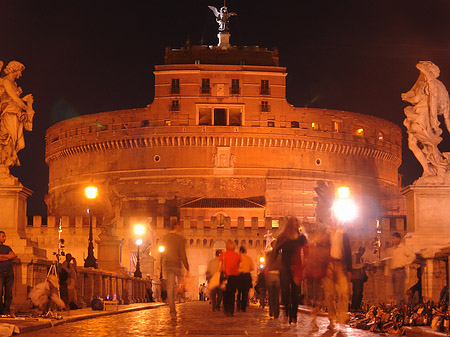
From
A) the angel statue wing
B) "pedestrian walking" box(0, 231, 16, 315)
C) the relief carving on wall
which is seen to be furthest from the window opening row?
"pedestrian walking" box(0, 231, 16, 315)

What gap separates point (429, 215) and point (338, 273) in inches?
119

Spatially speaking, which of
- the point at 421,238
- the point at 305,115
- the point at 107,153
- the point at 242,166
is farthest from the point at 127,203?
the point at 421,238

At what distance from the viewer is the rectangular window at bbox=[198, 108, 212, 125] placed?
62.3m

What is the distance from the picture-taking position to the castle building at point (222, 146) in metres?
61.0

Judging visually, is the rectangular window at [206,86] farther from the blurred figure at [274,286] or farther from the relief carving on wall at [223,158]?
the blurred figure at [274,286]

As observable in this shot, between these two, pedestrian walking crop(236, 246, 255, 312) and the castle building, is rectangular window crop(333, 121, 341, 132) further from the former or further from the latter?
pedestrian walking crop(236, 246, 255, 312)

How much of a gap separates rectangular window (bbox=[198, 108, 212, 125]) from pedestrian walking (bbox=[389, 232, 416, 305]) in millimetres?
49817

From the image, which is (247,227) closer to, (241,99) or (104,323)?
(241,99)

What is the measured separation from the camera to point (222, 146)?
61.0 m

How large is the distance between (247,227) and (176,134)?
11.0 meters

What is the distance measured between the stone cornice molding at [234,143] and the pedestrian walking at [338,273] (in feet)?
166

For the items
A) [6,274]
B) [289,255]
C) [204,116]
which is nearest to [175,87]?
[204,116]

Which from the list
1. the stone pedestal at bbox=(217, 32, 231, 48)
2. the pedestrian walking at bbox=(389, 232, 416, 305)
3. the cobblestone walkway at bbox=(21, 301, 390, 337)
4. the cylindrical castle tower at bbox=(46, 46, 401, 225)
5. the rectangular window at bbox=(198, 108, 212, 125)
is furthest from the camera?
the stone pedestal at bbox=(217, 32, 231, 48)

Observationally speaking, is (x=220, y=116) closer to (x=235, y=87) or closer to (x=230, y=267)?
(x=235, y=87)
